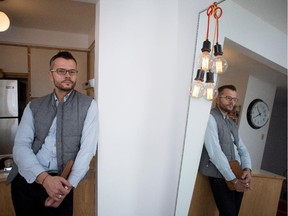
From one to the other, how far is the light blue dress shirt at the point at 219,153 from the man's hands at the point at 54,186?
29.3 inches

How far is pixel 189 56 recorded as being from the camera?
130 cm

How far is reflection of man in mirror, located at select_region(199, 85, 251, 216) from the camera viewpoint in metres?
0.89

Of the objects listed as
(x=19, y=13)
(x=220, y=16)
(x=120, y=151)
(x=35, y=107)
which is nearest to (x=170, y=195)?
(x=120, y=151)

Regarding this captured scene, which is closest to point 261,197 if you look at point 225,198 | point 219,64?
point 225,198

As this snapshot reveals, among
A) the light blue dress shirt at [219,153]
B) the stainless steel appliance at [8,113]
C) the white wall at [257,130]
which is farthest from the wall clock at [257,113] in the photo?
the stainless steel appliance at [8,113]

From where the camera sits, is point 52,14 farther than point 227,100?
Yes

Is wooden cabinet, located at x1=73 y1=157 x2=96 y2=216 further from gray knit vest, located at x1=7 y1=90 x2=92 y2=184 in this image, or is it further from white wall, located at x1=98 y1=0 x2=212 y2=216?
gray knit vest, located at x1=7 y1=90 x2=92 y2=184

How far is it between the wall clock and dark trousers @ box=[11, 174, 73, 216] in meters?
1.05

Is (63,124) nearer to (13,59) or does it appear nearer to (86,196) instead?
(86,196)

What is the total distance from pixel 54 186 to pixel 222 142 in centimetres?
84

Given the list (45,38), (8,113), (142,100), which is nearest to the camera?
(142,100)

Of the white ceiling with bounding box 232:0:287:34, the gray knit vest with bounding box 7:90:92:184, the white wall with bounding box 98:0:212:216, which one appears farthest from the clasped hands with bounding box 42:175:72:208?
the white ceiling with bounding box 232:0:287:34

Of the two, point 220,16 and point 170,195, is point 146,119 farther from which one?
point 220,16

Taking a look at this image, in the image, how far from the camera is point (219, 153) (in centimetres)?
102
